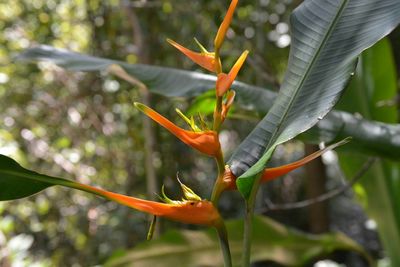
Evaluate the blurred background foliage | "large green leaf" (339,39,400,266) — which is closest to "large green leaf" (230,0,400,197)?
"large green leaf" (339,39,400,266)

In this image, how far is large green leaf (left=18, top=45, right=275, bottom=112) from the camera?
0.93m

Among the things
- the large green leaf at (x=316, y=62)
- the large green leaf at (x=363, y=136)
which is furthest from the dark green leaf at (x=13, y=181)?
the large green leaf at (x=363, y=136)

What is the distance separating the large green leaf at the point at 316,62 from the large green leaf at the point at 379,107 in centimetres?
55

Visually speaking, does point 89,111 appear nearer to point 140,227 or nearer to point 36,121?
point 36,121

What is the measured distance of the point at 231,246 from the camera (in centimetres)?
126

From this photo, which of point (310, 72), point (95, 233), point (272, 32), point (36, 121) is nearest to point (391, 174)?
point (310, 72)

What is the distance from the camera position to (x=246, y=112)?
98 cm

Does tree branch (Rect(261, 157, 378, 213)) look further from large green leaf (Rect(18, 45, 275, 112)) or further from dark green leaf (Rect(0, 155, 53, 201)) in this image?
dark green leaf (Rect(0, 155, 53, 201))

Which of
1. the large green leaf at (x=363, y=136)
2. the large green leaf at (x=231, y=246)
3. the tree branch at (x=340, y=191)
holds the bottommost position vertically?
the large green leaf at (x=231, y=246)

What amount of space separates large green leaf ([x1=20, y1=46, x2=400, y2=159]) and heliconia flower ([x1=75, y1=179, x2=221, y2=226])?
1.26ft

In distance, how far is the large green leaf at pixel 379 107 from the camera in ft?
3.91

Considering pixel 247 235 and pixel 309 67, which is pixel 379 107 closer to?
pixel 309 67

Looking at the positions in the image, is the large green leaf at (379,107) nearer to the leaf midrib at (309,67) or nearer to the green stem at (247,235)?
the leaf midrib at (309,67)

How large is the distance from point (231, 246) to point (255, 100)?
1.46 feet
